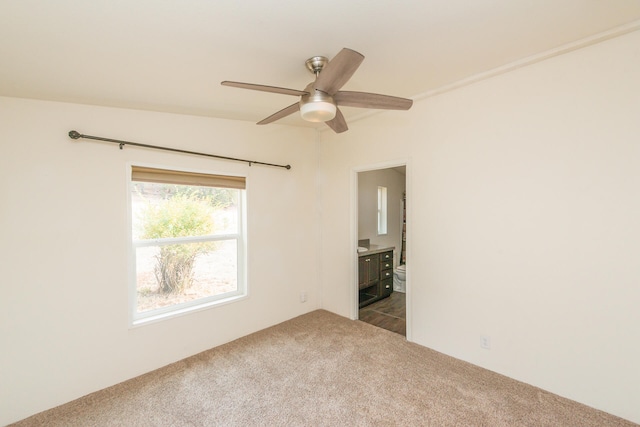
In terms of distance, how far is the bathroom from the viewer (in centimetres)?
403

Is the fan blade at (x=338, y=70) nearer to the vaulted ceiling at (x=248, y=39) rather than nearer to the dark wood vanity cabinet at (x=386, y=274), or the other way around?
the vaulted ceiling at (x=248, y=39)

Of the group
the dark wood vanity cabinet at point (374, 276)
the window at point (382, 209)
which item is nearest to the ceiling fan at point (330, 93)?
the dark wood vanity cabinet at point (374, 276)

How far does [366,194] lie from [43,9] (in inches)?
170

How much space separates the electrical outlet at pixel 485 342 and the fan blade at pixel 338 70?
98.1 inches

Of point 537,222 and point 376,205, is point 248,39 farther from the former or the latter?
point 376,205

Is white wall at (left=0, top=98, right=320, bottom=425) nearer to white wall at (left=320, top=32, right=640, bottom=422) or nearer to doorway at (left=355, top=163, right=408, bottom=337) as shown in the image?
doorway at (left=355, top=163, right=408, bottom=337)

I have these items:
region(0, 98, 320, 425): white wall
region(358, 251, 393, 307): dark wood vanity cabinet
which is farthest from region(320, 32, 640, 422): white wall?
region(0, 98, 320, 425): white wall

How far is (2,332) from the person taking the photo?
189cm

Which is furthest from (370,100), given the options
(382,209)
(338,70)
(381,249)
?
(382,209)

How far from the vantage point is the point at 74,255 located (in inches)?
84.2

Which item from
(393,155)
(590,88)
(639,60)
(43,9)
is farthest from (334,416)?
(639,60)

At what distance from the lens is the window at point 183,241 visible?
8.29 ft

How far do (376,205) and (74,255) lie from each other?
4.36m

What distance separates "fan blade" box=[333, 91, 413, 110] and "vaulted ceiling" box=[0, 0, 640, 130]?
1.14 ft
